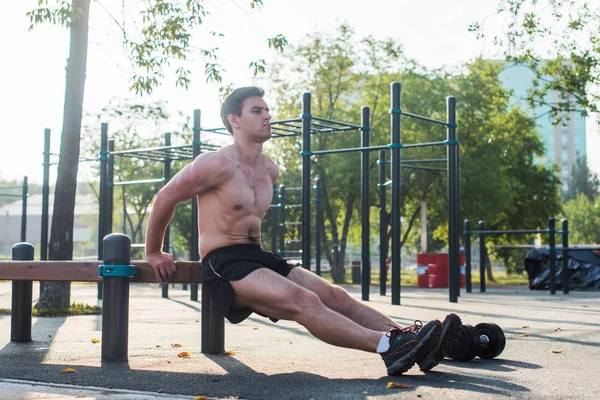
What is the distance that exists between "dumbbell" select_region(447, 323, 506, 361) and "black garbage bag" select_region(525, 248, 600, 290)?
15569 mm

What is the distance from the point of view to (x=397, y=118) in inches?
447

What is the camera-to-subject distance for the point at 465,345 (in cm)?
452

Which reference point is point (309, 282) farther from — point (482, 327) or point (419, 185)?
point (419, 185)

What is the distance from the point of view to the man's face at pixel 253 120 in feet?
15.5

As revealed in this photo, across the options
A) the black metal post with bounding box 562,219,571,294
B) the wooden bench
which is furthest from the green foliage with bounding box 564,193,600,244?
the wooden bench

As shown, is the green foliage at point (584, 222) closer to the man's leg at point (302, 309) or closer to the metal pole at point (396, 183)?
the metal pole at point (396, 183)

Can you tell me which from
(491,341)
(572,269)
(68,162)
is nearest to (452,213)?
(68,162)

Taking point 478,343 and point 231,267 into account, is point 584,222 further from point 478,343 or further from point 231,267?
point 231,267

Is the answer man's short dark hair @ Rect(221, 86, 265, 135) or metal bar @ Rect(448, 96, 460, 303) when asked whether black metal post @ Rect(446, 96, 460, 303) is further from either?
man's short dark hair @ Rect(221, 86, 265, 135)

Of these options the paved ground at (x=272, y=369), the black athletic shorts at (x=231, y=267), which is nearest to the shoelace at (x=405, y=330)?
the paved ground at (x=272, y=369)

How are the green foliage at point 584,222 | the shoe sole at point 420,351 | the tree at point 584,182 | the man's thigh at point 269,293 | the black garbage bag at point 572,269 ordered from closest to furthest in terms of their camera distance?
the shoe sole at point 420,351 → the man's thigh at point 269,293 → the black garbage bag at point 572,269 → the green foliage at point 584,222 → the tree at point 584,182

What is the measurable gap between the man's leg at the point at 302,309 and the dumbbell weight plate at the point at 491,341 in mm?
782

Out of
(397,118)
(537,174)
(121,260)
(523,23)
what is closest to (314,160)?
(537,174)

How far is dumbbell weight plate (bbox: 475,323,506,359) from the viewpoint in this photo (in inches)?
186
